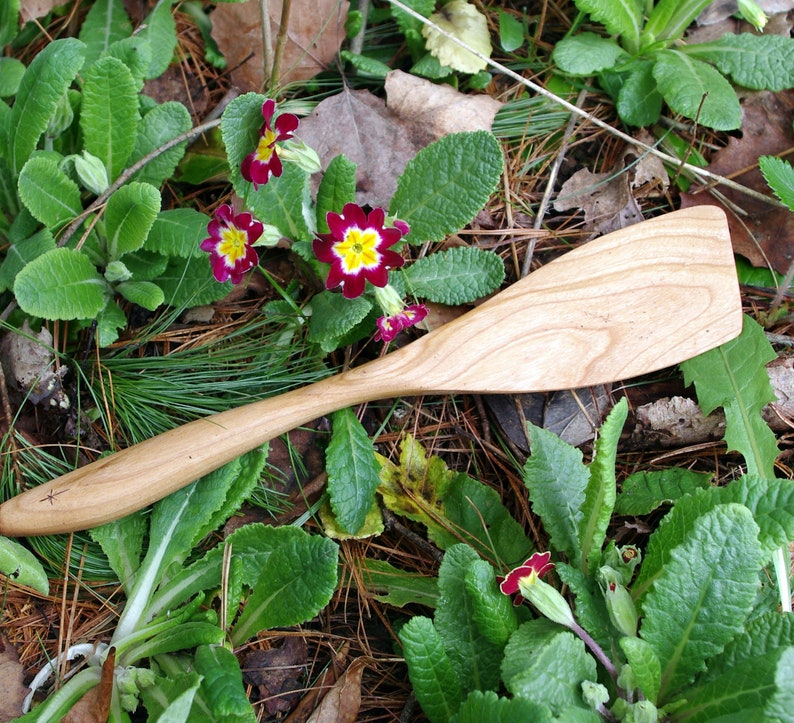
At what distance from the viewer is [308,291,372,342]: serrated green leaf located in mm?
1808

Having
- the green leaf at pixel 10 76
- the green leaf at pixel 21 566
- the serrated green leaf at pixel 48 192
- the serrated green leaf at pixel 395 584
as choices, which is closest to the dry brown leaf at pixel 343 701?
the serrated green leaf at pixel 395 584

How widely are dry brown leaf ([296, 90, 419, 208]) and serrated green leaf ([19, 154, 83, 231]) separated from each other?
61 cm

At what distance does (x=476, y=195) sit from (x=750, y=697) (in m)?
1.21

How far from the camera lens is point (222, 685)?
155cm

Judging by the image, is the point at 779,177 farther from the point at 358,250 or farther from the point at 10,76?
the point at 10,76

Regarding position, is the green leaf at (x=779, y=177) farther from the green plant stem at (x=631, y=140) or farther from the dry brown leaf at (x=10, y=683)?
the dry brown leaf at (x=10, y=683)

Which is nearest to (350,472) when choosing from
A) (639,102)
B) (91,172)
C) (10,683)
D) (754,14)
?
(10,683)

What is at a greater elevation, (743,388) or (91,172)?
(91,172)

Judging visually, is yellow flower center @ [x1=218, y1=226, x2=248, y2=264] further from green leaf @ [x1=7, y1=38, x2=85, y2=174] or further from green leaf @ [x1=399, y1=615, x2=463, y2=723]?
green leaf @ [x1=399, y1=615, x2=463, y2=723]

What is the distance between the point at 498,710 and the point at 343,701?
472mm

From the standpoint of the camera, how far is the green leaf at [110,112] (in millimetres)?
1948

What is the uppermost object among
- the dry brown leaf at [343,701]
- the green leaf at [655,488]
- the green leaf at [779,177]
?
the green leaf at [779,177]

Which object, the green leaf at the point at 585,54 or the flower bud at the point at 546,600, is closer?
the flower bud at the point at 546,600

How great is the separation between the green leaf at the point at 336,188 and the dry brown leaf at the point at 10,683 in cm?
121
